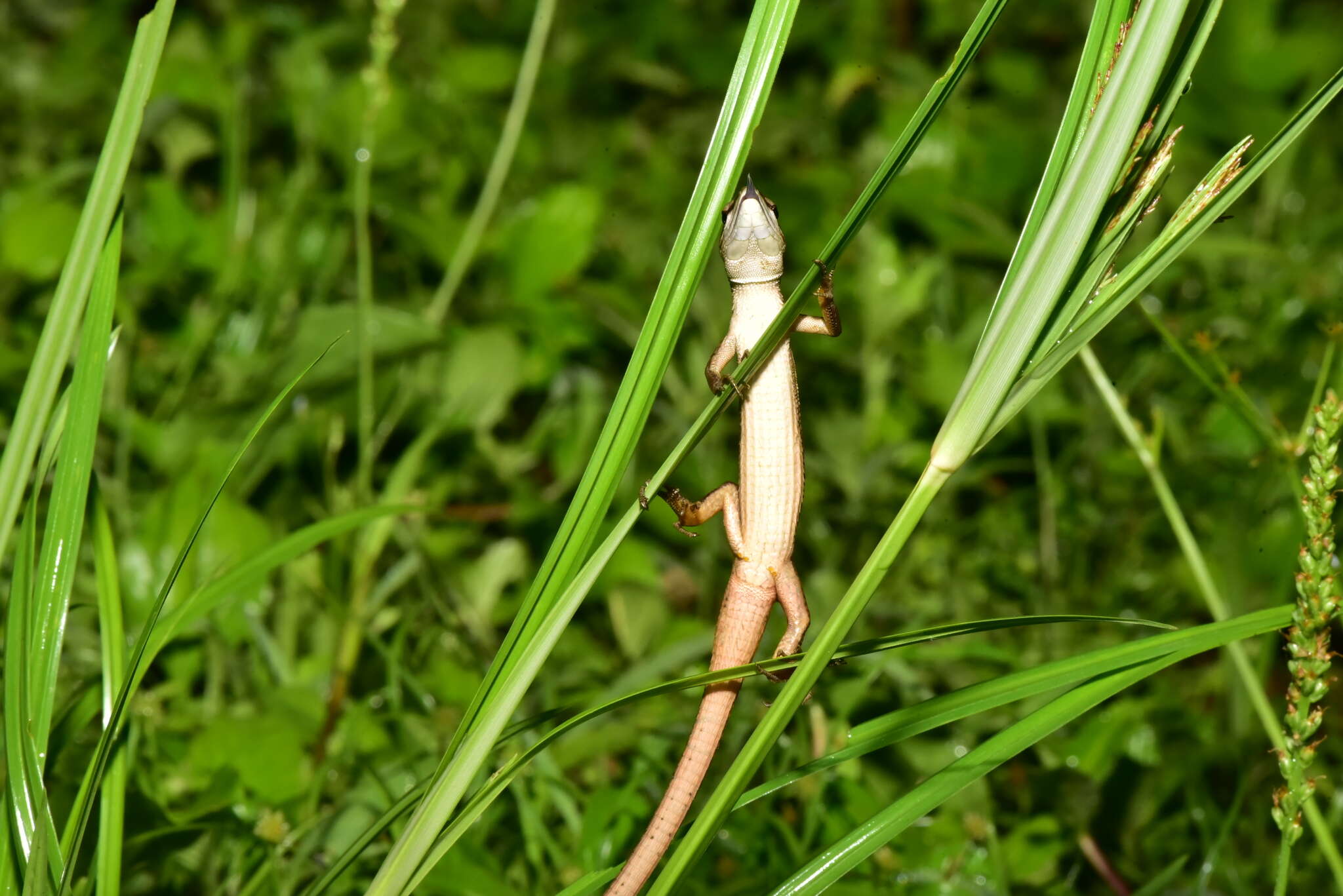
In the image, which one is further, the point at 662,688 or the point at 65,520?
the point at 65,520

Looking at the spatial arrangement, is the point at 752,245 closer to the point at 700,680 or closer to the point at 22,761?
the point at 700,680

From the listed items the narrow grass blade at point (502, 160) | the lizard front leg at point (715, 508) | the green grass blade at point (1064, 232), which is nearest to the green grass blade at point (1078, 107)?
the green grass blade at point (1064, 232)

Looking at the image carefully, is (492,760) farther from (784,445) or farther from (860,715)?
(784,445)

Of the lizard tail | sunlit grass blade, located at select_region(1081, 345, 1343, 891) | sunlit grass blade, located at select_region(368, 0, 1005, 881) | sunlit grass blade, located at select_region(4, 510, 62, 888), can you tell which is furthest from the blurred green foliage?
sunlit grass blade, located at select_region(368, 0, 1005, 881)

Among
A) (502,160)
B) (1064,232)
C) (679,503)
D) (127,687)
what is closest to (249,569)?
(127,687)

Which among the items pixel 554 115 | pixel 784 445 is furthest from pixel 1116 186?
pixel 554 115

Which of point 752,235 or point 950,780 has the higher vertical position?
point 752,235

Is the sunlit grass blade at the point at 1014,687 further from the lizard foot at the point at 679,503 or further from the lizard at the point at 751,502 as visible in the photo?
the lizard foot at the point at 679,503
